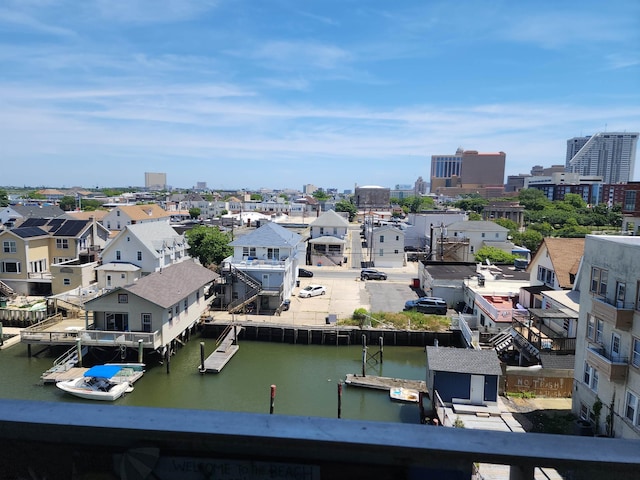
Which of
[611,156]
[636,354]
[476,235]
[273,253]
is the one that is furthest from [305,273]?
[611,156]

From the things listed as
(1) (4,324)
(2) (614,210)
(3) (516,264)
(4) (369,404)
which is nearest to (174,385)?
(4) (369,404)

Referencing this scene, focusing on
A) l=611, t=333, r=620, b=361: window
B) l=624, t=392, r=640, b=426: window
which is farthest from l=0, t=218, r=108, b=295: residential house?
l=624, t=392, r=640, b=426: window

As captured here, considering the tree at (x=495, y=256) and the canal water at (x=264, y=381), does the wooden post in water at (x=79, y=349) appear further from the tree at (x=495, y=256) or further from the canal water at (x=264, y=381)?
the tree at (x=495, y=256)

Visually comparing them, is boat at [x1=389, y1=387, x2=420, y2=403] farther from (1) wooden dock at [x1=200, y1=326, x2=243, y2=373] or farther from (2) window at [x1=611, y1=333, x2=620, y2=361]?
(1) wooden dock at [x1=200, y1=326, x2=243, y2=373]

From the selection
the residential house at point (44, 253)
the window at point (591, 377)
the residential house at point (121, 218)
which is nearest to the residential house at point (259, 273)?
the residential house at point (44, 253)

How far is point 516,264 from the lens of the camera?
3488 centimetres

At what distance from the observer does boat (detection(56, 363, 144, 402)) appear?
19.0 m

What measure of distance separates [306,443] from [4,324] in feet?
111

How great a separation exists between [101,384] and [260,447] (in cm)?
2083

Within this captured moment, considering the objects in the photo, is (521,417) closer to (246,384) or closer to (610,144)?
(246,384)

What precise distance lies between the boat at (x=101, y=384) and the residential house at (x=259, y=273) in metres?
Result: 9.07

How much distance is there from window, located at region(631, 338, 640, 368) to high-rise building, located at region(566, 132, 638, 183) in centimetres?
20701

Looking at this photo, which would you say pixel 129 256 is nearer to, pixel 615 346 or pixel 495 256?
pixel 615 346

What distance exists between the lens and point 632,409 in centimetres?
1264
